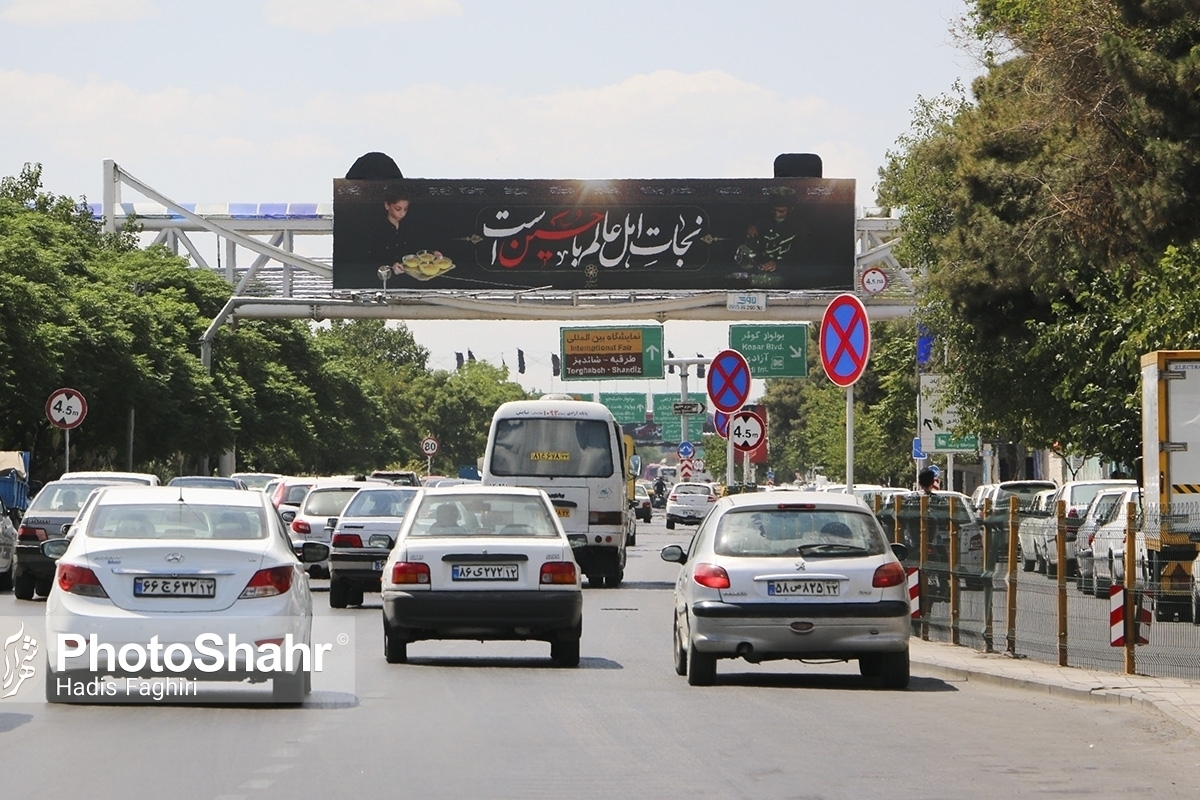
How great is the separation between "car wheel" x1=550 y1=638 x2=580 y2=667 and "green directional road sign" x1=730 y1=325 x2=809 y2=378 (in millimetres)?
47993

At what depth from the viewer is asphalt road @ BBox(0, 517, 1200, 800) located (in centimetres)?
1015

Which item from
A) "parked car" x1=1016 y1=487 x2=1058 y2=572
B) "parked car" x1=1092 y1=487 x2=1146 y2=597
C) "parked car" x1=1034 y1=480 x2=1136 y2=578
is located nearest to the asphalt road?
"parked car" x1=1016 y1=487 x2=1058 y2=572

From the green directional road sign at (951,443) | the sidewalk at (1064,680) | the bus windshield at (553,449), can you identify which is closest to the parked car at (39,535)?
the bus windshield at (553,449)

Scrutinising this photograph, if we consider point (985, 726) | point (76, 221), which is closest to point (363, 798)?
point (985, 726)

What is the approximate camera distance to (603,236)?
54.4 m

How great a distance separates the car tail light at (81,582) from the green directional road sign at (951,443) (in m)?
35.5

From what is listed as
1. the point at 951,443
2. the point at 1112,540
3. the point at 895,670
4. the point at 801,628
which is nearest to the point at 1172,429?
the point at 1112,540

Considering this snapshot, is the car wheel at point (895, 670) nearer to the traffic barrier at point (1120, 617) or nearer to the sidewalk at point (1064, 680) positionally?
the sidewalk at point (1064, 680)

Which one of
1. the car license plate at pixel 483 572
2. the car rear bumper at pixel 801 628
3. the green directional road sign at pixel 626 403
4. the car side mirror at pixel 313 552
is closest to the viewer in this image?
the car side mirror at pixel 313 552

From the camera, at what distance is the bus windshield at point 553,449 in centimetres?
3200

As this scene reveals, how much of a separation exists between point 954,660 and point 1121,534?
999 cm

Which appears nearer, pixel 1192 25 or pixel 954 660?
pixel 954 660

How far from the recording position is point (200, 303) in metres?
68.4

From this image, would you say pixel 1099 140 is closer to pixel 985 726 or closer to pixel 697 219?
pixel 985 726
